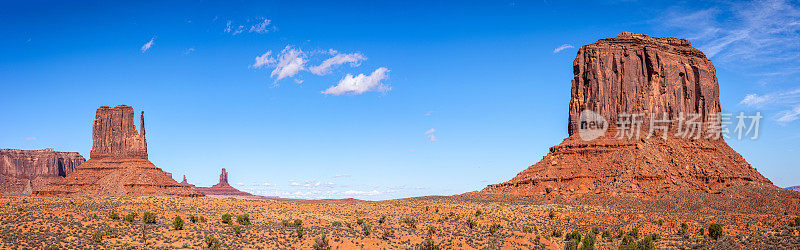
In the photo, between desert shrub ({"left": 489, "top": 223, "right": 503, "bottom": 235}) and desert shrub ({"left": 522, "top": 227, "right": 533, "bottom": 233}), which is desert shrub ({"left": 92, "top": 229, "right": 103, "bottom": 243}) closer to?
desert shrub ({"left": 489, "top": 223, "right": 503, "bottom": 235})

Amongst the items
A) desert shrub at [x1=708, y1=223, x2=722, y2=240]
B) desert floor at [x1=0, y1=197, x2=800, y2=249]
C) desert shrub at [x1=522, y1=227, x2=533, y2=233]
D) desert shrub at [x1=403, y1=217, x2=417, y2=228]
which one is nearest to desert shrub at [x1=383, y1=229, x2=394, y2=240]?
desert floor at [x1=0, y1=197, x2=800, y2=249]

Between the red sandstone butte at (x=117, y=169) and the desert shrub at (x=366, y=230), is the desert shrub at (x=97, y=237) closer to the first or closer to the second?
the desert shrub at (x=366, y=230)

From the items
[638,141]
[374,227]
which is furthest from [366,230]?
[638,141]

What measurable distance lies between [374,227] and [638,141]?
48.5m

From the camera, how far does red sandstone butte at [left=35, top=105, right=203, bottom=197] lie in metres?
89.4

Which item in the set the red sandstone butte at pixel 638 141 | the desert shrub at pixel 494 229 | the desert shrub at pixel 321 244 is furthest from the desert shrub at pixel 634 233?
the red sandstone butte at pixel 638 141

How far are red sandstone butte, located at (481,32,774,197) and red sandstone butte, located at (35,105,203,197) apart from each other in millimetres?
52107

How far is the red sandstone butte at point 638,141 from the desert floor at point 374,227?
40.3 ft

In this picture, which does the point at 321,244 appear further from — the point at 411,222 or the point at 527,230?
the point at 527,230

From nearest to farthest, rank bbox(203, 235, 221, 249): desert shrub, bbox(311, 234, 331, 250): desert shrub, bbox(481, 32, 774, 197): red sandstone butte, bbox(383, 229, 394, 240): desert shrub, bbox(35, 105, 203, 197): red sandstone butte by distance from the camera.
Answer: bbox(203, 235, 221, 249): desert shrub < bbox(311, 234, 331, 250): desert shrub < bbox(383, 229, 394, 240): desert shrub < bbox(481, 32, 774, 197): red sandstone butte < bbox(35, 105, 203, 197): red sandstone butte

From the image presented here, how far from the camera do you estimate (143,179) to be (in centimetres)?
9212

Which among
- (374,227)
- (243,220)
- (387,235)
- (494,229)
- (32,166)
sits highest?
(32,166)

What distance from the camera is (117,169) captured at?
97.9 m

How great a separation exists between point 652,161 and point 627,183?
6.08 meters
